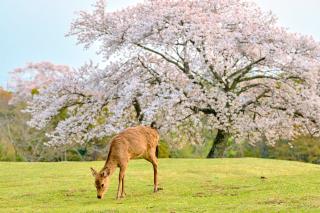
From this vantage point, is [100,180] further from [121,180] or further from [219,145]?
[219,145]

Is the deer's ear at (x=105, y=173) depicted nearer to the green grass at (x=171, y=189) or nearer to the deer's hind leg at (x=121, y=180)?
the deer's hind leg at (x=121, y=180)

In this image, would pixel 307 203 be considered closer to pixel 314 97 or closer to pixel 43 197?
pixel 43 197

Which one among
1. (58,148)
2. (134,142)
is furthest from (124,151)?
(58,148)

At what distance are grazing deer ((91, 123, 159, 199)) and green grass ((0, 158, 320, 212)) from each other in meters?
0.44

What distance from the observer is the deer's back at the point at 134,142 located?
43.8 feet

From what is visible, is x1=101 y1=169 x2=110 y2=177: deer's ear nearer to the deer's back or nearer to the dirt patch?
the deer's back

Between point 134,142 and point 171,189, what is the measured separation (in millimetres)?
1940

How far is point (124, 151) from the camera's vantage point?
526 inches

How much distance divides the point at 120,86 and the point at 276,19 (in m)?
8.30

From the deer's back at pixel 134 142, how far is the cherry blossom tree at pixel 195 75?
12.0 m

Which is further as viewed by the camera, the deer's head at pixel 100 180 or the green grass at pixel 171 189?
the deer's head at pixel 100 180

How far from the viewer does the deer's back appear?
13.4 metres

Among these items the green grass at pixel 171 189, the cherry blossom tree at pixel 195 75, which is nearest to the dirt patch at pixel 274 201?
the green grass at pixel 171 189

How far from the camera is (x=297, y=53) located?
93.7ft
